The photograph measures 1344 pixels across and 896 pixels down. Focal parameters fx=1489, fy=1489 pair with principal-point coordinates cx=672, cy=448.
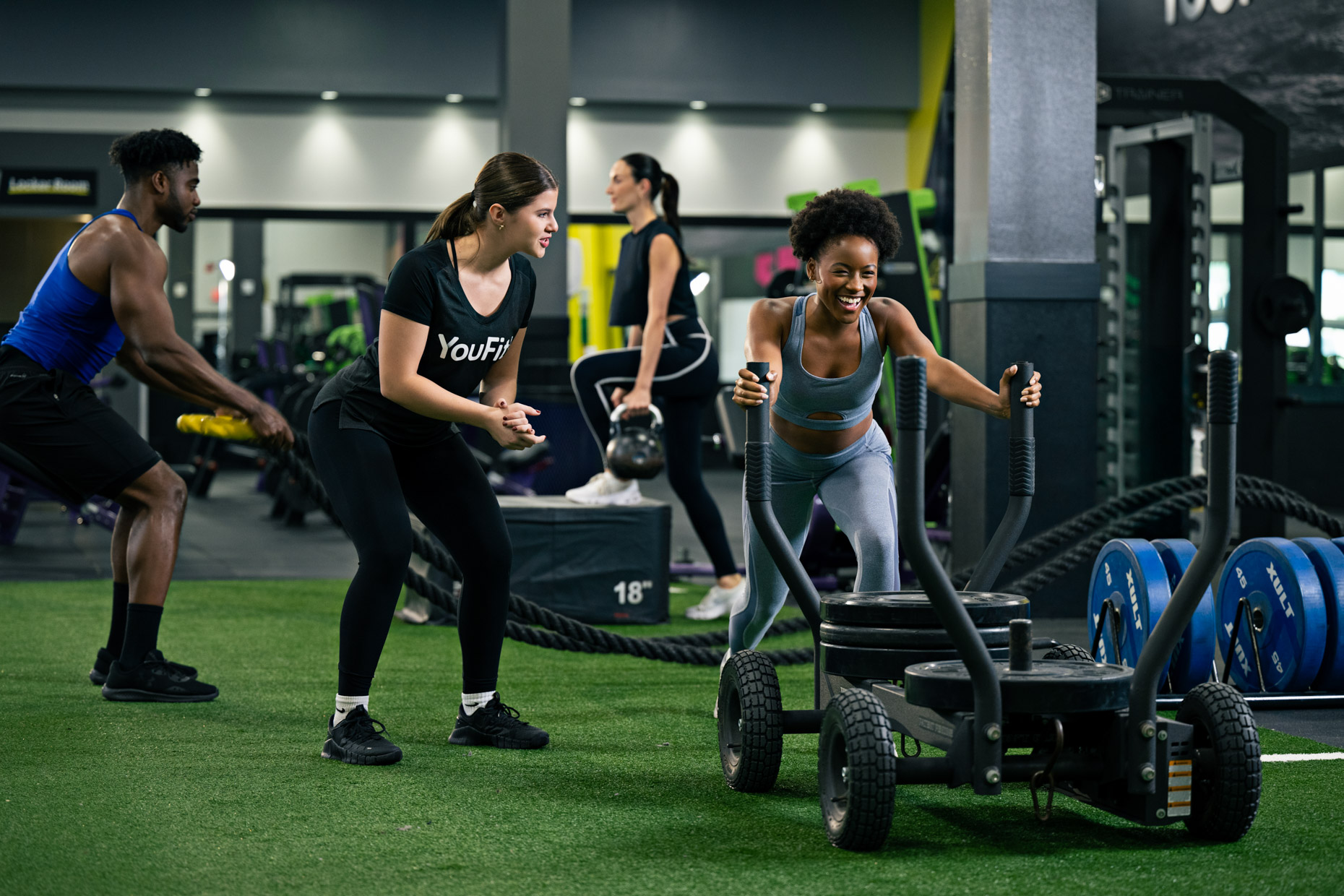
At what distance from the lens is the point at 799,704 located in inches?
170

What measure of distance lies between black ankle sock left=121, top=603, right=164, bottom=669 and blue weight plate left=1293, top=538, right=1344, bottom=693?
3267mm

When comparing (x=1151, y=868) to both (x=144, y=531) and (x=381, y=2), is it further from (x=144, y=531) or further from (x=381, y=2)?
(x=381, y=2)

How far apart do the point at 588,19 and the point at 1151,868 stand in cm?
1190

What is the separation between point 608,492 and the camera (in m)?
6.04

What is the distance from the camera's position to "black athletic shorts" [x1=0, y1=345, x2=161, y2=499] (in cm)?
413

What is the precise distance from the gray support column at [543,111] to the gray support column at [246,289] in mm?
4935

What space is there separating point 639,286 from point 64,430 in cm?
248

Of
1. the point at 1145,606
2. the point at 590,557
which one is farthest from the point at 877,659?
the point at 590,557

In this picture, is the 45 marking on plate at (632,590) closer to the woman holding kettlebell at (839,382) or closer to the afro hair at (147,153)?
the woman holding kettlebell at (839,382)

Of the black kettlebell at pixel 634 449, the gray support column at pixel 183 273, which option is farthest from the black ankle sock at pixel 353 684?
the gray support column at pixel 183 273

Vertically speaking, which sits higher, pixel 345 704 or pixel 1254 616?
pixel 1254 616

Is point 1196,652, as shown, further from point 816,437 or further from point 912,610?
point 912,610

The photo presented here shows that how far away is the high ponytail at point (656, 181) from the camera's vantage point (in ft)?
19.0

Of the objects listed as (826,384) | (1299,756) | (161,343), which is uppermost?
(161,343)
